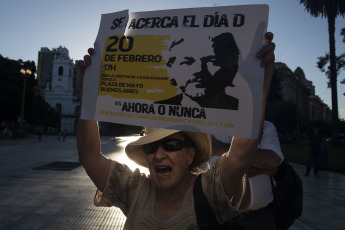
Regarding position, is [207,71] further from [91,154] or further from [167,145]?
[91,154]

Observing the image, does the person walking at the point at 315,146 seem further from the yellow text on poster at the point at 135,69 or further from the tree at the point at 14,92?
the tree at the point at 14,92

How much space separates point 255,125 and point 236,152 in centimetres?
22

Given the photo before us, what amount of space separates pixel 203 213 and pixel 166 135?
50 centimetres

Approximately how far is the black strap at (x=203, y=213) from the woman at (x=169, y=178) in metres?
0.03

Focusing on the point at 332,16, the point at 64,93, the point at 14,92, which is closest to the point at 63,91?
the point at 64,93

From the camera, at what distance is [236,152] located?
1707mm

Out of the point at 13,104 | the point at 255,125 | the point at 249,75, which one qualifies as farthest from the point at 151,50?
the point at 13,104

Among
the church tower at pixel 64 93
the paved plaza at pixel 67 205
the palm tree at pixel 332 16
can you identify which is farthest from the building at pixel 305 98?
the paved plaza at pixel 67 205

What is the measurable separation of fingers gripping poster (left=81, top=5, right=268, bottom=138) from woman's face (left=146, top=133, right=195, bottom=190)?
0.90 feet

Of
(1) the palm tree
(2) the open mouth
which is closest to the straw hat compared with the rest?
(2) the open mouth

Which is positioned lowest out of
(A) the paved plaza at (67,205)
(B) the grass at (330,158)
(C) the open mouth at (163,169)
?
(A) the paved plaza at (67,205)

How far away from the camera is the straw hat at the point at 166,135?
1.89 m

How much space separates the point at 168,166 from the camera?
6.20 feet

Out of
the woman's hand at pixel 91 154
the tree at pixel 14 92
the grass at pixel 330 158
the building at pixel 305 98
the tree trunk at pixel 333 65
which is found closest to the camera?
the woman's hand at pixel 91 154
